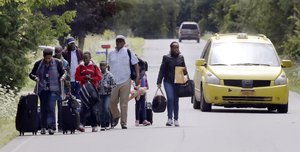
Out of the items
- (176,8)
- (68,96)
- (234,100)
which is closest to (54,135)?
(68,96)

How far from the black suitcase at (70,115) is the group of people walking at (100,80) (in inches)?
7.5

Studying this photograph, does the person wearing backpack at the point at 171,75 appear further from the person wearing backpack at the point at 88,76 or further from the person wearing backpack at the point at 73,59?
the person wearing backpack at the point at 73,59

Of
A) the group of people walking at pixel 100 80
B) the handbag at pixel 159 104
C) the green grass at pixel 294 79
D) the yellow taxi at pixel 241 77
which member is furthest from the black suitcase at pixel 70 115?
the green grass at pixel 294 79

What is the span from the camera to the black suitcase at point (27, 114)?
1862 centimetres

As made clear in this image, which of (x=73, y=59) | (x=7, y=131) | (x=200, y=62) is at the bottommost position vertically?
(x=7, y=131)

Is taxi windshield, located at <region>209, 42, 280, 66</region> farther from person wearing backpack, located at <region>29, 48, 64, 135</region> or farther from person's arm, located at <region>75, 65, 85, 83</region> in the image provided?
person wearing backpack, located at <region>29, 48, 64, 135</region>

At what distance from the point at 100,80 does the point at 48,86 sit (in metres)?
1.13

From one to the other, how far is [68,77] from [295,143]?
15.3 ft

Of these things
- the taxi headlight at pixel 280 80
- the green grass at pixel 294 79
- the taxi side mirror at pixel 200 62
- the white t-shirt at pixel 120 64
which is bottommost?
the green grass at pixel 294 79

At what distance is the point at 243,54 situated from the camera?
25.0 m

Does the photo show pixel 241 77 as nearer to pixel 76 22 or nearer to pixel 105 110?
pixel 105 110

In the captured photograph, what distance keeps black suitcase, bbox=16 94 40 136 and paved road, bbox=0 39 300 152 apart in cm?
21

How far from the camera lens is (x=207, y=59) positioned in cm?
2498

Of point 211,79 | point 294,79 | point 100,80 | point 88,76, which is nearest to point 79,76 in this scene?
point 88,76
